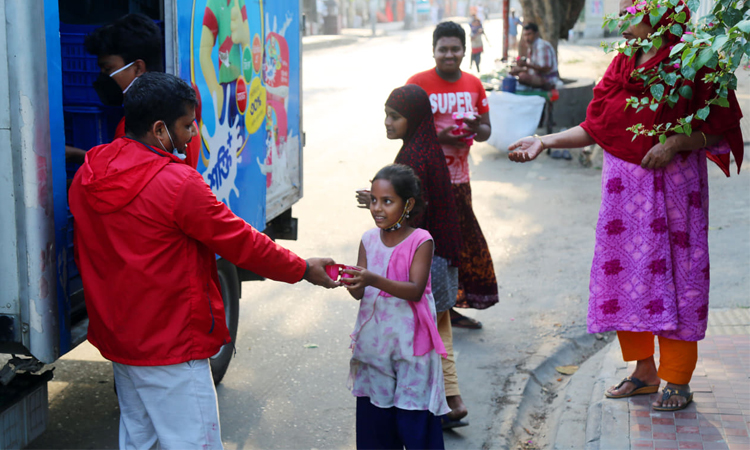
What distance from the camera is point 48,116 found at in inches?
99.4

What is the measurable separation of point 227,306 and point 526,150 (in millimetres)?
1895

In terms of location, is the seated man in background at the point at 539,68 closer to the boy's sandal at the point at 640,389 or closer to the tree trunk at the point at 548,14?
the tree trunk at the point at 548,14

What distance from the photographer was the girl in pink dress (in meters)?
2.91

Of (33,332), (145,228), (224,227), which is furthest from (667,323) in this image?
(33,332)

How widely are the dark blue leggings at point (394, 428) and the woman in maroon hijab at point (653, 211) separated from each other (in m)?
1.15

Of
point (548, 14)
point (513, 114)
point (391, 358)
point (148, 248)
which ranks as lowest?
point (391, 358)

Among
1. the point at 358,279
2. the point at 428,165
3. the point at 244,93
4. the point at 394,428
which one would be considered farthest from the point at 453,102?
the point at 394,428

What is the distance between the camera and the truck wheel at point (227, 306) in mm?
4195

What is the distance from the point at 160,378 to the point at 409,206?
114 centimetres

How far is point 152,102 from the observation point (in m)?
2.45

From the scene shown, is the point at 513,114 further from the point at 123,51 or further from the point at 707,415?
the point at 123,51

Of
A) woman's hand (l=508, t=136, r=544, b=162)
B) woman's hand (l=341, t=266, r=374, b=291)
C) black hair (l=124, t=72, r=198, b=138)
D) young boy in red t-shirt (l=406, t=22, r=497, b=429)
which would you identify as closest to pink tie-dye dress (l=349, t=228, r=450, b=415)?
woman's hand (l=341, t=266, r=374, b=291)

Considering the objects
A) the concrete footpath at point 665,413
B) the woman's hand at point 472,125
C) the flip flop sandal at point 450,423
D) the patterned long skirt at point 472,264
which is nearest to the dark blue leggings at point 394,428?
the flip flop sandal at point 450,423

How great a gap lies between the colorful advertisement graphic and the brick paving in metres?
2.30
